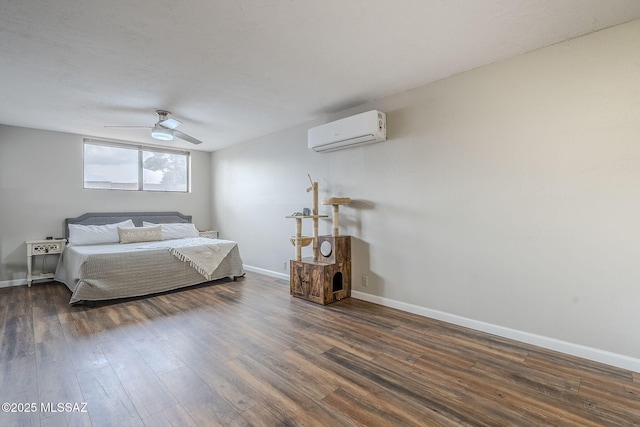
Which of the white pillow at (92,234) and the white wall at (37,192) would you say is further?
the white pillow at (92,234)

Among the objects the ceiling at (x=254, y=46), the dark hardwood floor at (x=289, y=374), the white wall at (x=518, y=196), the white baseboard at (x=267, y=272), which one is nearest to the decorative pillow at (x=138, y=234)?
the white baseboard at (x=267, y=272)

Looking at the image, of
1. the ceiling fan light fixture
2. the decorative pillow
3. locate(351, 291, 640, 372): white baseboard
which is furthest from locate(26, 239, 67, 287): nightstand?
locate(351, 291, 640, 372): white baseboard

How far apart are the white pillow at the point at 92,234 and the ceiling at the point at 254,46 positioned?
181 cm

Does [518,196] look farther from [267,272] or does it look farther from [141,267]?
[141,267]

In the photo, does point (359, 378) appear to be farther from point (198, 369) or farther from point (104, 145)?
point (104, 145)

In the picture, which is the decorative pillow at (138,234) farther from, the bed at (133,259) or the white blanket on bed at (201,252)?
the white blanket on bed at (201,252)


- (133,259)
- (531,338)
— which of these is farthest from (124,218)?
(531,338)

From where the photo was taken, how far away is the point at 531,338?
7.96 ft

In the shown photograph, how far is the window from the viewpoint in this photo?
16.6ft

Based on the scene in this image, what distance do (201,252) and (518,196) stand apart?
399 centimetres

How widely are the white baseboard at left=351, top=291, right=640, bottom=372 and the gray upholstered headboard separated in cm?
446

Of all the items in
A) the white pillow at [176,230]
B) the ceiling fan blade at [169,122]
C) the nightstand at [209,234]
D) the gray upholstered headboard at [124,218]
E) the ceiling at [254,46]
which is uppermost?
the ceiling at [254,46]

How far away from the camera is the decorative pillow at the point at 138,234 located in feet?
15.4

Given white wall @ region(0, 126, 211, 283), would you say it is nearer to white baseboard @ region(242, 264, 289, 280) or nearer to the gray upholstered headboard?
the gray upholstered headboard
